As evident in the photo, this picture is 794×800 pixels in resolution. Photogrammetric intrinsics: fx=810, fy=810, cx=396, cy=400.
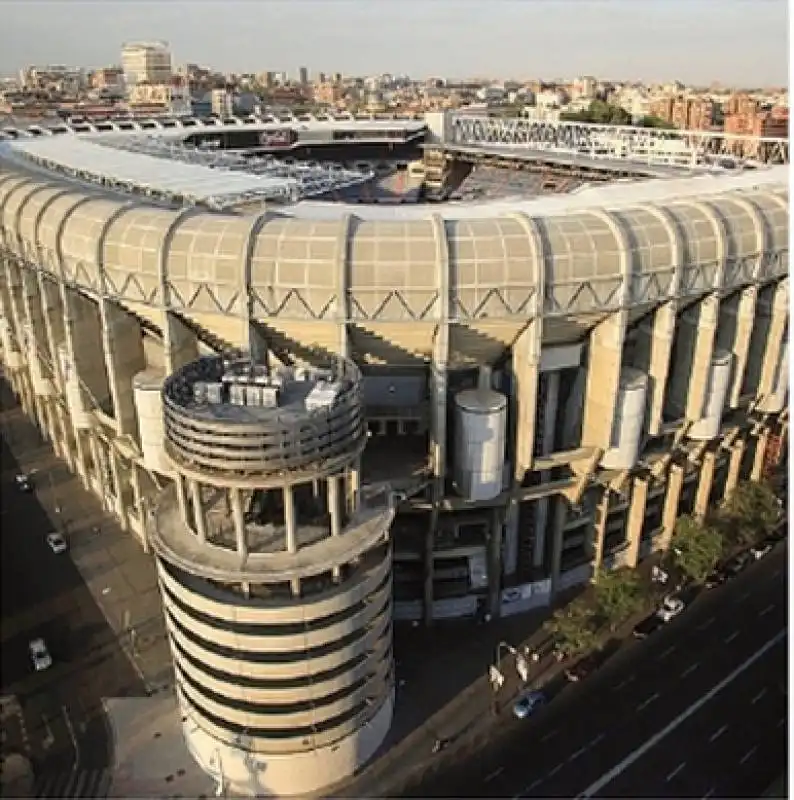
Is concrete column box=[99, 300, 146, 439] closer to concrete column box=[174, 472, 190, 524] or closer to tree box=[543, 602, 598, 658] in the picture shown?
concrete column box=[174, 472, 190, 524]

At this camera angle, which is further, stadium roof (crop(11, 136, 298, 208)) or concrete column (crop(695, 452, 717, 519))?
stadium roof (crop(11, 136, 298, 208))

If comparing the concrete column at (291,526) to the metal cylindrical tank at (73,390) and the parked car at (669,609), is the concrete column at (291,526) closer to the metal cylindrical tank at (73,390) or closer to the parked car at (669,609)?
the metal cylindrical tank at (73,390)

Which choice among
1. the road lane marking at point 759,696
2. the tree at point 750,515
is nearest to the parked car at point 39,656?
the road lane marking at point 759,696

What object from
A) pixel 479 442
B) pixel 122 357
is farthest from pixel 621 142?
pixel 122 357

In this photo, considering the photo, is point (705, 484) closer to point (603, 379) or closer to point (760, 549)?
point (760, 549)

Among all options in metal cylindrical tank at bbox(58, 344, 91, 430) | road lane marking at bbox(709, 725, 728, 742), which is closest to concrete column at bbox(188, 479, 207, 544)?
metal cylindrical tank at bbox(58, 344, 91, 430)

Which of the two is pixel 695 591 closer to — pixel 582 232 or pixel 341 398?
pixel 582 232

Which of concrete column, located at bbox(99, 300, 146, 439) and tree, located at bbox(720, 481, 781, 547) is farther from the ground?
concrete column, located at bbox(99, 300, 146, 439)
